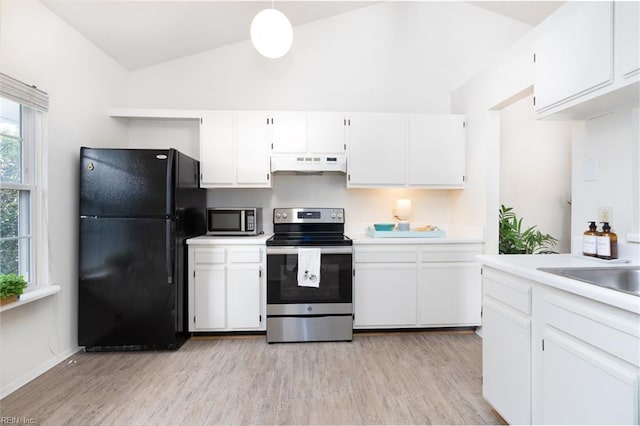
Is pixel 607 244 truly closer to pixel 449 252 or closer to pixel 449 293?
pixel 449 252

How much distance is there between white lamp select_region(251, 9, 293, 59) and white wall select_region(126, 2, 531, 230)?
0.87m

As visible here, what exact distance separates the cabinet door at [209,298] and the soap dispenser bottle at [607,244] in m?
2.67

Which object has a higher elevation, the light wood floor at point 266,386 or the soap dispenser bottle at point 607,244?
the soap dispenser bottle at point 607,244

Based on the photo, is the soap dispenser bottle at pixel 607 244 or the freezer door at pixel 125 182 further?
the freezer door at pixel 125 182

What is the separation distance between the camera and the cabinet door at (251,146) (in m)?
3.03

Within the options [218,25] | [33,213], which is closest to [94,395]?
[33,213]

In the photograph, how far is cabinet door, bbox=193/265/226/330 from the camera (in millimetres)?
2781

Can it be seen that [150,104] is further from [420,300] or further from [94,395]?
[420,300]

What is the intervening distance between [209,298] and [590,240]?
281 centimetres

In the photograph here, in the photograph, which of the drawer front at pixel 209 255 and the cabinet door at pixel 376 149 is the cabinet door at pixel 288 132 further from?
the drawer front at pixel 209 255

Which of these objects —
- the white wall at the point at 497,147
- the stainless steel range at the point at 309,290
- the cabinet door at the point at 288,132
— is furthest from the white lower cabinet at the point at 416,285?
the cabinet door at the point at 288,132

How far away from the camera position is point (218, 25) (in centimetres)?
296

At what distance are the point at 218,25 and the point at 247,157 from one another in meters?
1.30

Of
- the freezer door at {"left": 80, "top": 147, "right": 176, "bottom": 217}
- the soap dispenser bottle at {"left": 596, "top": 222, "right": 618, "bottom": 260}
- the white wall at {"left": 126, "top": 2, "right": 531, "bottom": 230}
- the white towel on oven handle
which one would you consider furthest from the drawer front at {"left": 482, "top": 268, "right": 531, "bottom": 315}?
the freezer door at {"left": 80, "top": 147, "right": 176, "bottom": 217}
